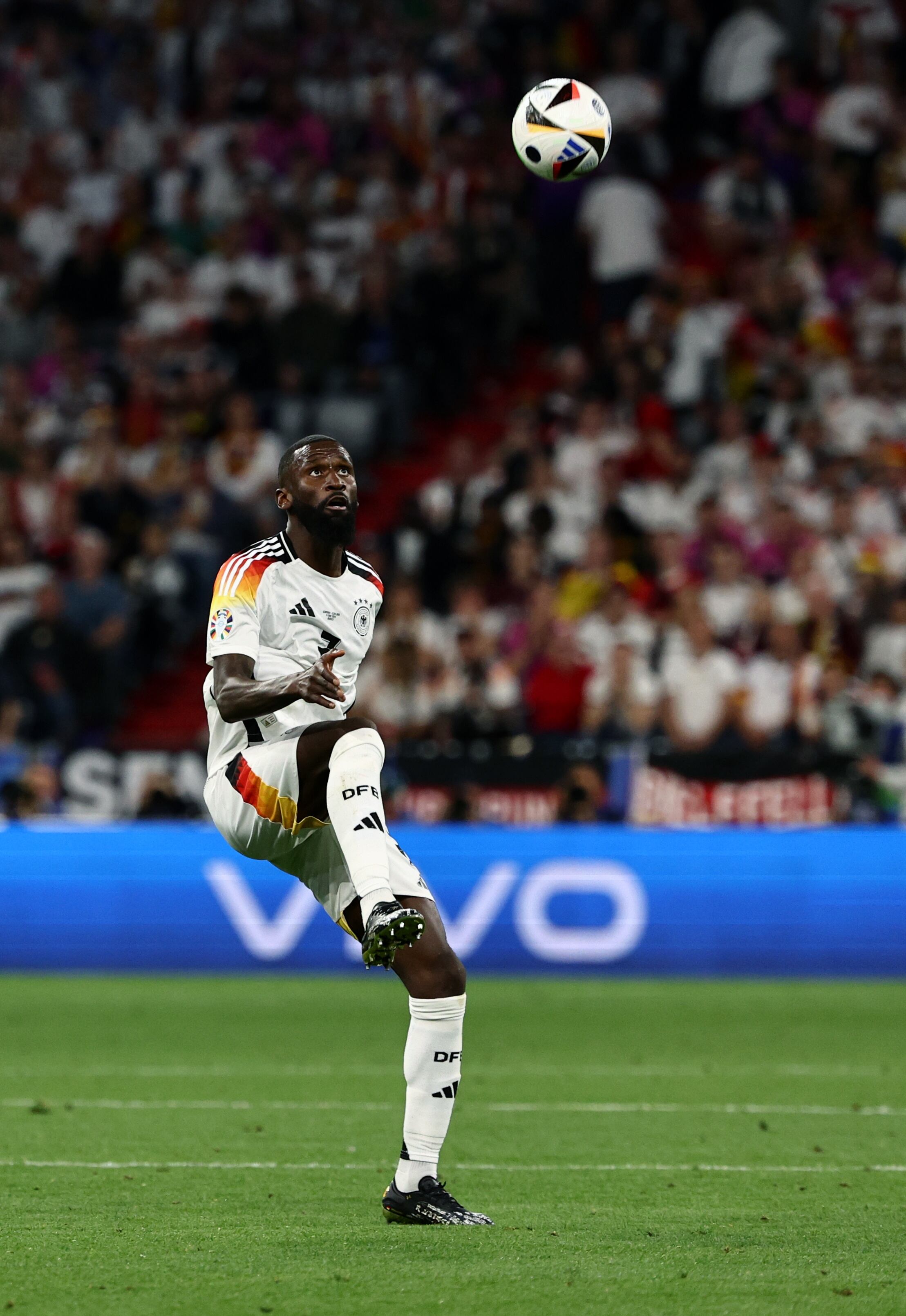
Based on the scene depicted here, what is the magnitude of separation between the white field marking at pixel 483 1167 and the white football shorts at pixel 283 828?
126cm

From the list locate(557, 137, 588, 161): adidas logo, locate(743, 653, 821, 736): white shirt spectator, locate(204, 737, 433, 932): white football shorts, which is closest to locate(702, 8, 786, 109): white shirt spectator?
locate(743, 653, 821, 736): white shirt spectator

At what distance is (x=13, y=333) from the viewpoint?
21094 mm

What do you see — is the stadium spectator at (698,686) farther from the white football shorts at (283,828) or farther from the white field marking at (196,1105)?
the white football shorts at (283,828)

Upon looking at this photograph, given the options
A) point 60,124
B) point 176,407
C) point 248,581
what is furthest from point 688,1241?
point 60,124

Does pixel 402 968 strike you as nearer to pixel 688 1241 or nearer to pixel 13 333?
pixel 688 1241

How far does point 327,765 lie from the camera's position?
6.00 metres

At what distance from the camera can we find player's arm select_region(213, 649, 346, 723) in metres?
5.80

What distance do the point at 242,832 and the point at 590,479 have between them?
37.8ft

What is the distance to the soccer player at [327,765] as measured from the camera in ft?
19.2

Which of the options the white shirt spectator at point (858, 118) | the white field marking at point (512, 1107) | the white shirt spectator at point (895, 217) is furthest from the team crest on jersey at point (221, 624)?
the white shirt spectator at point (858, 118)

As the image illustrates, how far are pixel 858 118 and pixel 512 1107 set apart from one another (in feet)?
41.6

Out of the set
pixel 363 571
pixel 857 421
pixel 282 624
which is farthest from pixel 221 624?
pixel 857 421

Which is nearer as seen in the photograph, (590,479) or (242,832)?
(242,832)

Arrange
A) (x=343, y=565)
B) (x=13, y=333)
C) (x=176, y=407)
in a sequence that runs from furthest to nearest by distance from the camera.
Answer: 1. (x=13, y=333)
2. (x=176, y=407)
3. (x=343, y=565)
